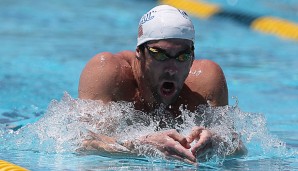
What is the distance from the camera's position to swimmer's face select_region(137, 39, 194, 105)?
3967 millimetres

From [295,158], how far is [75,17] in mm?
6055

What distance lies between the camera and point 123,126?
409 cm

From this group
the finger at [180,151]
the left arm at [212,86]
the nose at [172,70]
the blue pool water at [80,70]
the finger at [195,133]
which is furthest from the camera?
the left arm at [212,86]

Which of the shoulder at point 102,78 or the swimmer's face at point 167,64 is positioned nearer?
the swimmer's face at point 167,64

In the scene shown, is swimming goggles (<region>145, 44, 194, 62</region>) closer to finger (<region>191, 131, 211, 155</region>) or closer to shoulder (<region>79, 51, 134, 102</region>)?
shoulder (<region>79, 51, 134, 102</region>)

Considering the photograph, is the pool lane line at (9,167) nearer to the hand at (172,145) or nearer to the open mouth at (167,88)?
the hand at (172,145)

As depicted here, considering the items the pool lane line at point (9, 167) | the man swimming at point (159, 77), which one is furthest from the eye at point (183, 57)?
the pool lane line at point (9, 167)

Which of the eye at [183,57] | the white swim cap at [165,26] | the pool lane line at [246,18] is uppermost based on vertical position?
the pool lane line at [246,18]

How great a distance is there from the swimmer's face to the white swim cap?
0.03 m

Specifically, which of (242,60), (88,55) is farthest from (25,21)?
(242,60)

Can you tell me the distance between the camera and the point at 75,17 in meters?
9.97

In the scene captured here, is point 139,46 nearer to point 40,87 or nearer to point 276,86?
point 40,87

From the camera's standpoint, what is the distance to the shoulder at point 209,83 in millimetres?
4262

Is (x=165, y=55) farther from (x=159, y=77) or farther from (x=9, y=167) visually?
(x=9, y=167)
